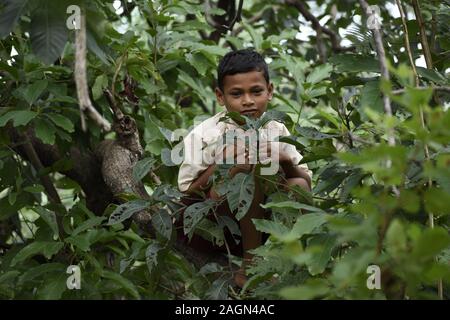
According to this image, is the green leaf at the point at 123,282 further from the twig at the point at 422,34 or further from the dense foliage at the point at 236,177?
the twig at the point at 422,34

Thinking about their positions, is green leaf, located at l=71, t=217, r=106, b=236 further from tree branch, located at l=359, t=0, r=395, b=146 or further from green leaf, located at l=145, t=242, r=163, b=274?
tree branch, located at l=359, t=0, r=395, b=146

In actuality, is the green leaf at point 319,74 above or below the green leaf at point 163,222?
above

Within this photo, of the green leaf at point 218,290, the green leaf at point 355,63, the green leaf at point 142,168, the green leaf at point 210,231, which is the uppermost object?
the green leaf at point 355,63

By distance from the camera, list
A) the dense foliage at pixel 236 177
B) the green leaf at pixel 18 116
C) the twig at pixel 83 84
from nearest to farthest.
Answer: the dense foliage at pixel 236 177 → the twig at pixel 83 84 → the green leaf at pixel 18 116

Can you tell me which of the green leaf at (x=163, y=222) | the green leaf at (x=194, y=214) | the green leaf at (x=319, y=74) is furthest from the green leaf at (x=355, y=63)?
the green leaf at (x=319, y=74)

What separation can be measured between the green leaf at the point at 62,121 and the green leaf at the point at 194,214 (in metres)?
0.69

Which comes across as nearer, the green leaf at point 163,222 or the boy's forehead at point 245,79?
the green leaf at point 163,222

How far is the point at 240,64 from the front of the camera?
2777 millimetres

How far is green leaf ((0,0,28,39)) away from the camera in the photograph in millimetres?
1692

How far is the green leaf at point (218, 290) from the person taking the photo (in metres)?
2.12

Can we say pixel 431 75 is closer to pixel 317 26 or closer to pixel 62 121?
pixel 62 121

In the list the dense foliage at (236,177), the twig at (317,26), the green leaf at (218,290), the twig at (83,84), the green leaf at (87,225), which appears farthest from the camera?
the twig at (317,26)

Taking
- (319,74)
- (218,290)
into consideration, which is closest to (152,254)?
(218,290)

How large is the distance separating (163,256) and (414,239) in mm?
1194
